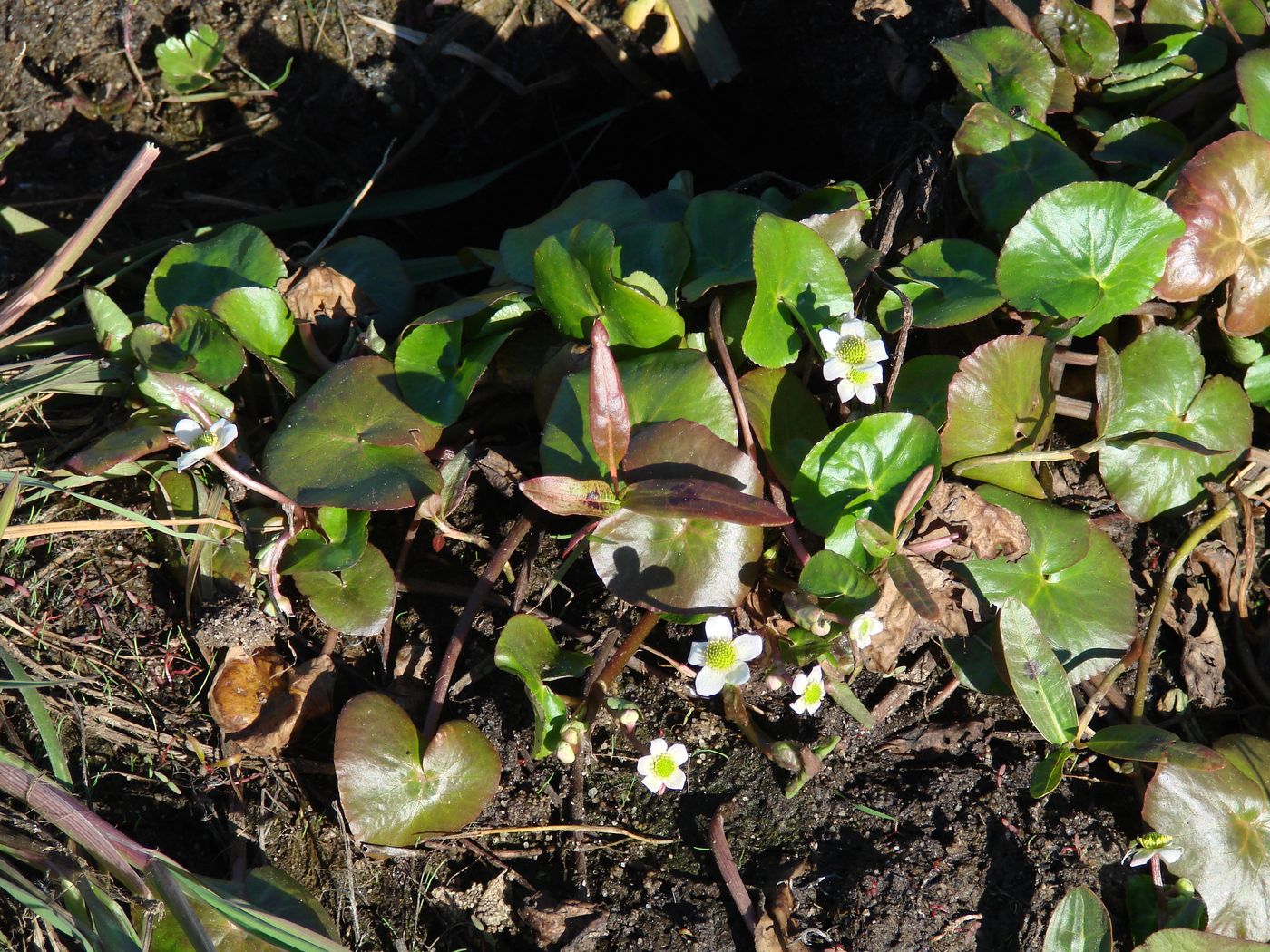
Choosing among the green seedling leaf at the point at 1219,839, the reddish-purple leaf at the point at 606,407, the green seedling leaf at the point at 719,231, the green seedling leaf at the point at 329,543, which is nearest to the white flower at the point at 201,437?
the green seedling leaf at the point at 329,543

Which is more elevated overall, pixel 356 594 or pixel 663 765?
pixel 356 594

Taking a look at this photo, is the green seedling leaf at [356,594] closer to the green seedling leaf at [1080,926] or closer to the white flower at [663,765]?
the white flower at [663,765]

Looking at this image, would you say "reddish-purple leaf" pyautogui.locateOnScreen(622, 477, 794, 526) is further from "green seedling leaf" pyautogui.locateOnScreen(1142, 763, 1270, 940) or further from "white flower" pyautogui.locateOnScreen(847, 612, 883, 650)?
"green seedling leaf" pyautogui.locateOnScreen(1142, 763, 1270, 940)

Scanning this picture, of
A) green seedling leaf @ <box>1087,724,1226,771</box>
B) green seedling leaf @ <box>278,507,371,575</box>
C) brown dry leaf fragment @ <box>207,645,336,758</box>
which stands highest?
green seedling leaf @ <box>278,507,371,575</box>

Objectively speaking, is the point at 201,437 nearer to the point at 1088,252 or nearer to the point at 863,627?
the point at 863,627

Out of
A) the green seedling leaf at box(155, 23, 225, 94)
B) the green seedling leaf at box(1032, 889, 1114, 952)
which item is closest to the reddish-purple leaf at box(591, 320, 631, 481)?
the green seedling leaf at box(1032, 889, 1114, 952)

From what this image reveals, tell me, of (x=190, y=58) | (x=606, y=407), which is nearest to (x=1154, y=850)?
(x=606, y=407)
